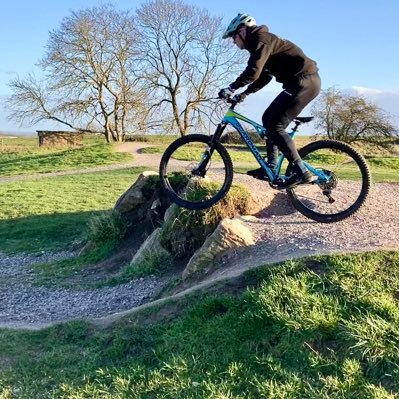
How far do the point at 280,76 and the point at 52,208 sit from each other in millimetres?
10922

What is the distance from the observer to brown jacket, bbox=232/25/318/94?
237 inches

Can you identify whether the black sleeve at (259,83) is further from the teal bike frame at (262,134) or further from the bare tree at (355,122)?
the bare tree at (355,122)

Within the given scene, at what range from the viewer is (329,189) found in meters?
6.99

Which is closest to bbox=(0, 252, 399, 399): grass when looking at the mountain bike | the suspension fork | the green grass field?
the green grass field

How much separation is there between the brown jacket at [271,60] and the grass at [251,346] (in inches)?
80.6

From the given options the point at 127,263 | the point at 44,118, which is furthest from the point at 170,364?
the point at 44,118

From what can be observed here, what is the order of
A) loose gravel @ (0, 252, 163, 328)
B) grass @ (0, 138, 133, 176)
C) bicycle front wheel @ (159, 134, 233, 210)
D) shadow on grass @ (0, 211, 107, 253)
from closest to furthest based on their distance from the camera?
bicycle front wheel @ (159, 134, 233, 210) < loose gravel @ (0, 252, 163, 328) < shadow on grass @ (0, 211, 107, 253) < grass @ (0, 138, 133, 176)

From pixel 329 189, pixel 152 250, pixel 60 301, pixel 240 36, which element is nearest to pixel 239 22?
pixel 240 36

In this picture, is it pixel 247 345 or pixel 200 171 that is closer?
pixel 247 345

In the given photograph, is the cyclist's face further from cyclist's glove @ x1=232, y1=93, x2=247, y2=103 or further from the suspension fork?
the suspension fork

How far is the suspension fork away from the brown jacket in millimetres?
564

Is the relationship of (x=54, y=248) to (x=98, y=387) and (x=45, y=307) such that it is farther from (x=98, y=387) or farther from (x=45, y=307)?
(x=98, y=387)

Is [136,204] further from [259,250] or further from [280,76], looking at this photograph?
[280,76]

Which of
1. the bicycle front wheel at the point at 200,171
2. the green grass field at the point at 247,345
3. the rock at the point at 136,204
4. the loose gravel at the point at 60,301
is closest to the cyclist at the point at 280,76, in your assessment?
the bicycle front wheel at the point at 200,171
